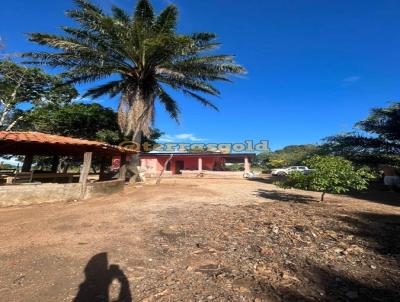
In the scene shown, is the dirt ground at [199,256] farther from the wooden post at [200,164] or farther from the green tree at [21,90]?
the wooden post at [200,164]

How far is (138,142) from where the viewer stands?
16.9 metres

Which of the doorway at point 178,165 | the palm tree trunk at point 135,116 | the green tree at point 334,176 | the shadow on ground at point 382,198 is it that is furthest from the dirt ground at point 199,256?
the doorway at point 178,165

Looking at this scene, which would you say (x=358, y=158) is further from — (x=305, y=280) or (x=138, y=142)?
(x=305, y=280)

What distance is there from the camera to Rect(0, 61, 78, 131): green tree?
2329 centimetres

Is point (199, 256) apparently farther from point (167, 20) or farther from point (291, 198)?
point (167, 20)

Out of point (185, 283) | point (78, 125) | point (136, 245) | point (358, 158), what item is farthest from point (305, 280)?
point (78, 125)

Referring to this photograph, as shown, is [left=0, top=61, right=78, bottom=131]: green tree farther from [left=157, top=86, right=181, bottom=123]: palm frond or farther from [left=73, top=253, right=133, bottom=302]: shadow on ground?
[left=73, top=253, right=133, bottom=302]: shadow on ground

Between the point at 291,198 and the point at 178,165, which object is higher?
the point at 178,165

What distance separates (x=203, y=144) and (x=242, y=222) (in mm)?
34825

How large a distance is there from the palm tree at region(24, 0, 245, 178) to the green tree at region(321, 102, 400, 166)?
28.2 feet

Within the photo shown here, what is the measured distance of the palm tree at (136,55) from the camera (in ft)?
46.9

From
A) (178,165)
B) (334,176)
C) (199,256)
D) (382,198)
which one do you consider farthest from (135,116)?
(178,165)

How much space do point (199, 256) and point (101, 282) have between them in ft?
5.68

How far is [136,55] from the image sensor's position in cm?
1555
